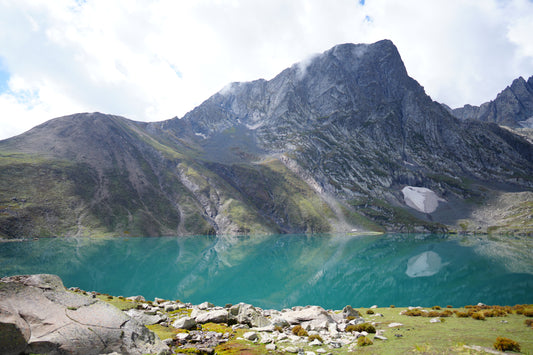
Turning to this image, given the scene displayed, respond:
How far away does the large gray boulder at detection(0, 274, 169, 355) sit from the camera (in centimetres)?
1130

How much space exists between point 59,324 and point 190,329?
9110mm

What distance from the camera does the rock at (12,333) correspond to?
1054cm

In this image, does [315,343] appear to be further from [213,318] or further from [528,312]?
[528,312]

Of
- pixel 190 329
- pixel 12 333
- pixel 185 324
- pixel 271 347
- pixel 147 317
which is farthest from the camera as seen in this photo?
pixel 147 317

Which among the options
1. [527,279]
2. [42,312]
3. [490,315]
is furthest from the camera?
[527,279]

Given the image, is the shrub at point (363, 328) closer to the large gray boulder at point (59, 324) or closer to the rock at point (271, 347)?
the rock at point (271, 347)

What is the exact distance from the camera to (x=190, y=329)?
19.6 metres

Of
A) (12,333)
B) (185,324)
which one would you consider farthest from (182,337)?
(12,333)

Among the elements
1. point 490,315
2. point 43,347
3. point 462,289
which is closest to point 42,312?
point 43,347

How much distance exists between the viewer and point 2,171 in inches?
6088

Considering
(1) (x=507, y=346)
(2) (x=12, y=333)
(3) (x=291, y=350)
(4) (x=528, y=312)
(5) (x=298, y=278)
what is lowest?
(5) (x=298, y=278)

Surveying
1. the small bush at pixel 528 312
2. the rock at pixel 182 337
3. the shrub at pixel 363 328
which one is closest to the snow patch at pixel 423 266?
the small bush at pixel 528 312

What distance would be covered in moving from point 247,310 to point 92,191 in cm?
20303

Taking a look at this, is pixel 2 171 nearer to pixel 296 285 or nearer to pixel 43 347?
pixel 296 285
